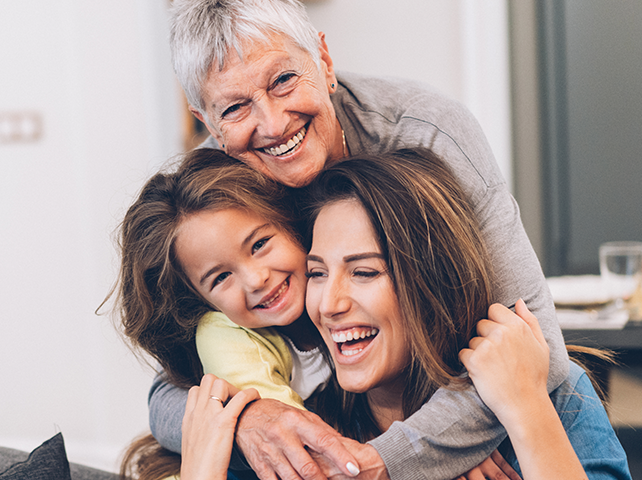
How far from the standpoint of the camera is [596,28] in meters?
3.11

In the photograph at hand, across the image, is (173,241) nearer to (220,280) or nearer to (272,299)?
(220,280)

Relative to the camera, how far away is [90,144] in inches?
110

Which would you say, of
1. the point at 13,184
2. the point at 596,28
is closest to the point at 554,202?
the point at 596,28

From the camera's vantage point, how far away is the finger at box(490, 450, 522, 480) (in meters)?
1.12

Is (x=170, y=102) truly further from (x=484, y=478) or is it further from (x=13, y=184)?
(x=484, y=478)

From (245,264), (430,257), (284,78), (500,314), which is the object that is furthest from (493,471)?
(284,78)

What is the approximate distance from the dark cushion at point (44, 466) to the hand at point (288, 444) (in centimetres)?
31

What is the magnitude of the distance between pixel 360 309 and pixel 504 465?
1.30 ft

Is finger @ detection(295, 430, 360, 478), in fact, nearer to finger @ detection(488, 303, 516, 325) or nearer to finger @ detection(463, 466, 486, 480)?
finger @ detection(463, 466, 486, 480)

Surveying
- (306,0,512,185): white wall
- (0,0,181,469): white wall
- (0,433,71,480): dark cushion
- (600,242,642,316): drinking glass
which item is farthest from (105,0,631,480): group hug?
(306,0,512,185): white wall

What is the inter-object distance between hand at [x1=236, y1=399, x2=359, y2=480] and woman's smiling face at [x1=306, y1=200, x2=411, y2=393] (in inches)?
5.2

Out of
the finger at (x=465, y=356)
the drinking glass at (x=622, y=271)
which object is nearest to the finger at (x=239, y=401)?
the finger at (x=465, y=356)

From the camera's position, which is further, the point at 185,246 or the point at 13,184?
the point at 13,184

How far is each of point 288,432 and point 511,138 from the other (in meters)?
2.53
